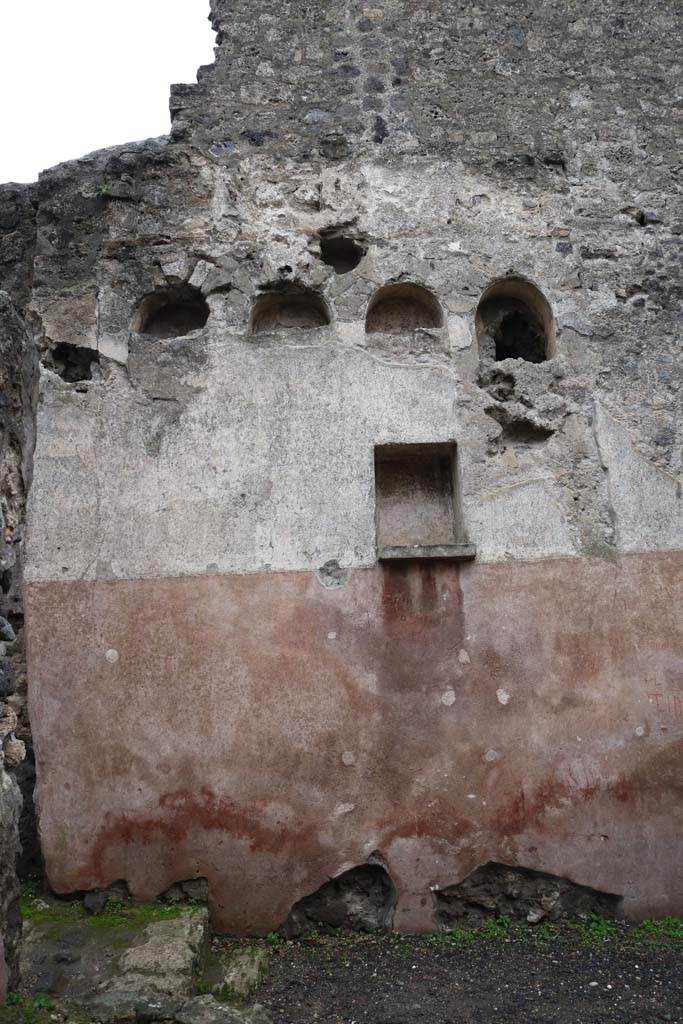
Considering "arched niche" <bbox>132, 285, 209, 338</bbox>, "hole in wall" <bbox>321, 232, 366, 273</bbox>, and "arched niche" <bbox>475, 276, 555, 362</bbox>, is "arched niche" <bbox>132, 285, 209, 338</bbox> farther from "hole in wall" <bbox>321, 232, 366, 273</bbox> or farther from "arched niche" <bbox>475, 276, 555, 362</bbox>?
"arched niche" <bbox>475, 276, 555, 362</bbox>

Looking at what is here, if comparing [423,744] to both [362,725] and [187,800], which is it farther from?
[187,800]

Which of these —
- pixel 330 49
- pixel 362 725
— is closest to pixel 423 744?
pixel 362 725

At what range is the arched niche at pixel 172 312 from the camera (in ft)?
18.9

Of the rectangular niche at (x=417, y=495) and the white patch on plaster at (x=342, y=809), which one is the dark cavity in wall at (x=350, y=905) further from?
the rectangular niche at (x=417, y=495)

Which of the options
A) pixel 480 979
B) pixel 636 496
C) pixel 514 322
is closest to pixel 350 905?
pixel 480 979

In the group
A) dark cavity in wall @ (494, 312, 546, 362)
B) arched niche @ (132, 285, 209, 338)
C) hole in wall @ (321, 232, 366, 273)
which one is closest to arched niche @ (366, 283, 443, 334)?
hole in wall @ (321, 232, 366, 273)

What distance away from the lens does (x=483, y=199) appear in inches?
235

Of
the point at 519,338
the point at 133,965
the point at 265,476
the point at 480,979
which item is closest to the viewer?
the point at 133,965

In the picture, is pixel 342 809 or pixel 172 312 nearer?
pixel 342 809

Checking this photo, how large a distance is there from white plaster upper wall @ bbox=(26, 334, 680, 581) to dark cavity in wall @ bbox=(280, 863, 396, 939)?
1.78 m

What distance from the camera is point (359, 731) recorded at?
198 inches

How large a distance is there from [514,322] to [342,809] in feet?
11.2

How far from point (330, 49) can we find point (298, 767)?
493cm

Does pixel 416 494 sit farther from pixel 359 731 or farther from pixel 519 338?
pixel 359 731
